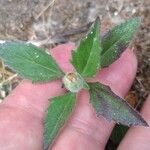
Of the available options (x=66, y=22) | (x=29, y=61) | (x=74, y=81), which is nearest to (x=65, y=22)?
(x=66, y=22)

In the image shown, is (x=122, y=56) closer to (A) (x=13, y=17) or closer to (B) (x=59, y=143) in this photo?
(B) (x=59, y=143)

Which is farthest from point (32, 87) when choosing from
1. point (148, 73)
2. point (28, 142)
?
point (148, 73)

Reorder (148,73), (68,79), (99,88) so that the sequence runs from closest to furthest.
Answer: (68,79)
(99,88)
(148,73)

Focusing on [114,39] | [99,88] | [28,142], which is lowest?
[28,142]

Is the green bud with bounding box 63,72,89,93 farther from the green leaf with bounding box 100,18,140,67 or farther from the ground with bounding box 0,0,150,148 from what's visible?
the ground with bounding box 0,0,150,148

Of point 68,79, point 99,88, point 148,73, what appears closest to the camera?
point 68,79

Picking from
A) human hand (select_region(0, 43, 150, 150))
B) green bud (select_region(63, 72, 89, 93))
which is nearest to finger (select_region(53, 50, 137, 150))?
human hand (select_region(0, 43, 150, 150))
